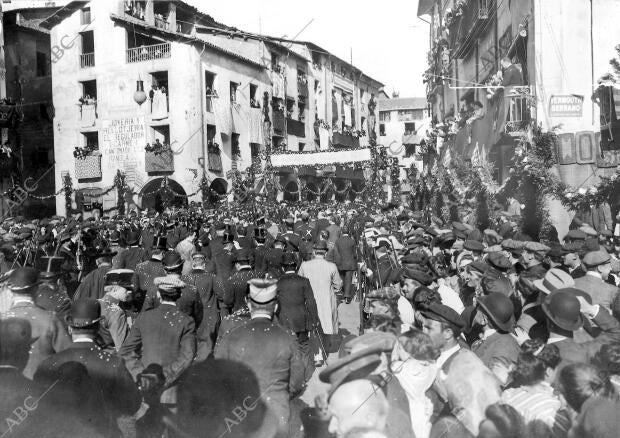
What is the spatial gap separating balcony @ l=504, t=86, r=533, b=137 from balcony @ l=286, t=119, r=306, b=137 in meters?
25.6

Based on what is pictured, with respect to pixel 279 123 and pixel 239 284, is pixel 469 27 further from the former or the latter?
pixel 279 123

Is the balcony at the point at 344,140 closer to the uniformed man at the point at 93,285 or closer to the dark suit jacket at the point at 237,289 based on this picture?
the dark suit jacket at the point at 237,289

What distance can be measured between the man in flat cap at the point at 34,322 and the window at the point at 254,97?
100 ft

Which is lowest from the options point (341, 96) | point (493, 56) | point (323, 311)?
point (323, 311)

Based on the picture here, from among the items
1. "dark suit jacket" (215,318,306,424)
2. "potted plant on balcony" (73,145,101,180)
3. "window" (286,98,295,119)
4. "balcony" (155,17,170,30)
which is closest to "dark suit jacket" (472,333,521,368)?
"dark suit jacket" (215,318,306,424)

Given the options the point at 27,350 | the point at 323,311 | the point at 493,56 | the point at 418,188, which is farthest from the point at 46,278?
the point at 418,188

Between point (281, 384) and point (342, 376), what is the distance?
3.12 ft

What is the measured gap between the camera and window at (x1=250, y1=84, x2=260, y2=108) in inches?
1383

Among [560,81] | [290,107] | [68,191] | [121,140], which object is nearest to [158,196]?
[121,140]

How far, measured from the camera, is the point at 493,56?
18.7 meters

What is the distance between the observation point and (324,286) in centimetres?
830

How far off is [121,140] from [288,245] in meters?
17.7

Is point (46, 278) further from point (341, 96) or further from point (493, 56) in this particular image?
point (341, 96)

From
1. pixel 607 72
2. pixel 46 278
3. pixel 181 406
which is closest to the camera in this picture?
pixel 181 406
